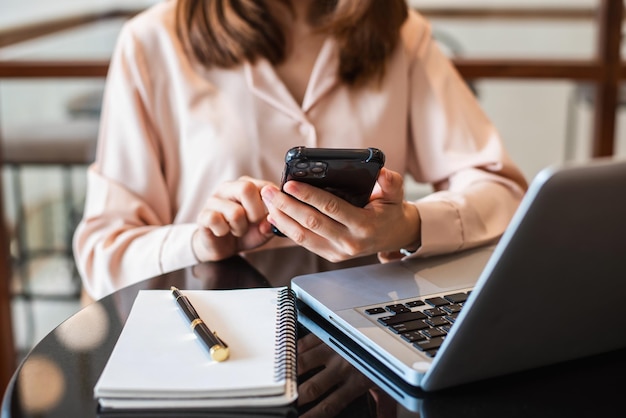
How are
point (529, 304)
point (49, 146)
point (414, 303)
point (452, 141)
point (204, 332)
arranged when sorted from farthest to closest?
point (49, 146) < point (452, 141) < point (414, 303) < point (204, 332) < point (529, 304)

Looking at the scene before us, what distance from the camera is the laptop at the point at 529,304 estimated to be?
57cm

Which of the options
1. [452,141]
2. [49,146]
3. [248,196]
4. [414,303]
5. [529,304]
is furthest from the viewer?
[49,146]

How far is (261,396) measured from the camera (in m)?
0.65

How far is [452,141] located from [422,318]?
0.63 m

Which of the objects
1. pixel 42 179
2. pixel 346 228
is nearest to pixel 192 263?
pixel 346 228

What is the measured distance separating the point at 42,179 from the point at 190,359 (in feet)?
5.38

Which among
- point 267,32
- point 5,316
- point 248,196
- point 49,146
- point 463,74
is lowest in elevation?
point 5,316

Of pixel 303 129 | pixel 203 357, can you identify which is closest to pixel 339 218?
pixel 203 357

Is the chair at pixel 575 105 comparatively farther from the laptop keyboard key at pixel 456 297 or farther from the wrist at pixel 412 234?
the laptop keyboard key at pixel 456 297

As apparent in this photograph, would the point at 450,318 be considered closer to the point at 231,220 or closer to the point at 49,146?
the point at 231,220

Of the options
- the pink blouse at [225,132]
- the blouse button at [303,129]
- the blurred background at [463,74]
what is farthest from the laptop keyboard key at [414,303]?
the blurred background at [463,74]

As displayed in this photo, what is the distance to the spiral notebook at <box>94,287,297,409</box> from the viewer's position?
0.65m

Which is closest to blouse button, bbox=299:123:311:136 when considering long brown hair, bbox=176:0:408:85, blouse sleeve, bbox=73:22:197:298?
long brown hair, bbox=176:0:408:85

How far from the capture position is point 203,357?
71 cm
